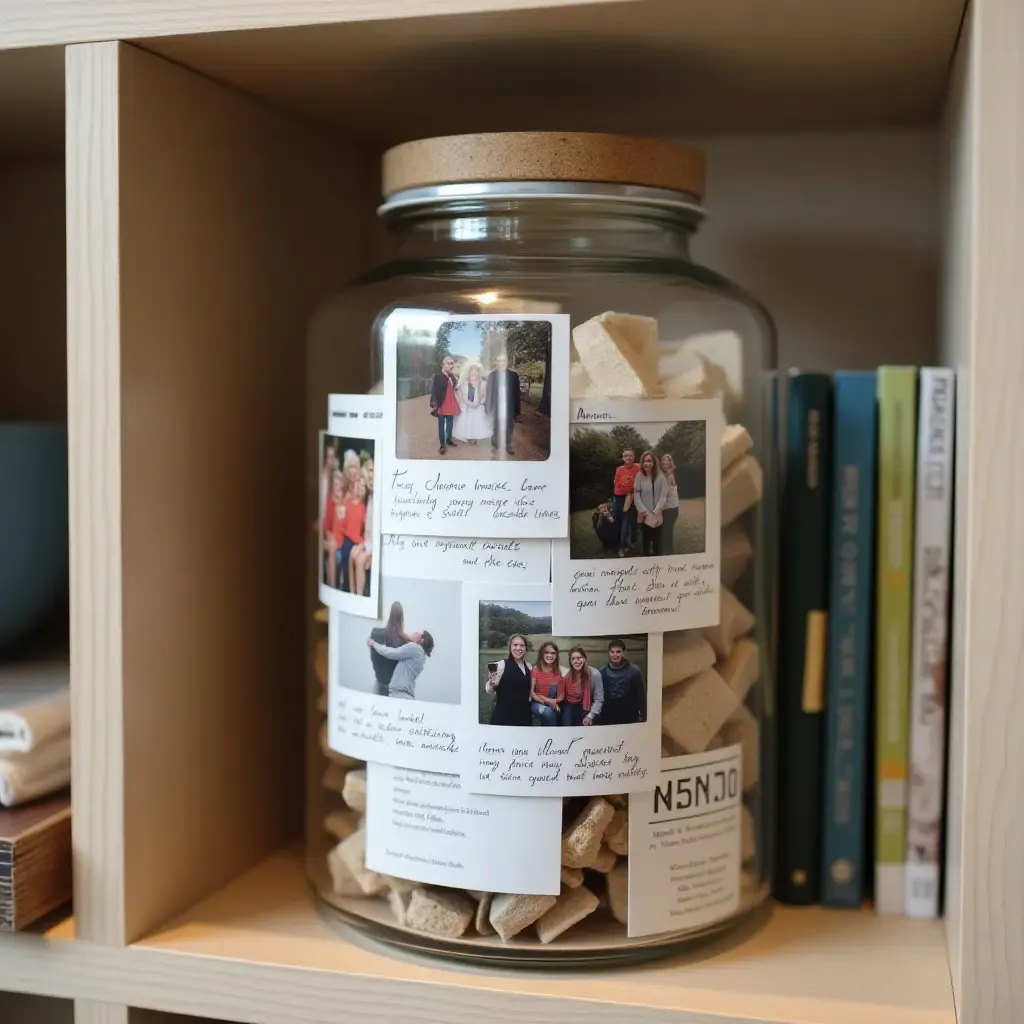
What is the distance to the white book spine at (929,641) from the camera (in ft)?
2.31

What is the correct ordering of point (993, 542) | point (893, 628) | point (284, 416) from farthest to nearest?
point (284, 416), point (893, 628), point (993, 542)

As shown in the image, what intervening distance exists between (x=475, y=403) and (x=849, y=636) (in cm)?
28

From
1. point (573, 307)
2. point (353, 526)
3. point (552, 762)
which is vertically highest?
point (573, 307)

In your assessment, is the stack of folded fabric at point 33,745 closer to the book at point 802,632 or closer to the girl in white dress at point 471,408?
the girl in white dress at point 471,408

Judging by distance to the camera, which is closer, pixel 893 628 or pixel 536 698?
pixel 536 698

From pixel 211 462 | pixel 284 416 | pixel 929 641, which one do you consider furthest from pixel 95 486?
pixel 929 641

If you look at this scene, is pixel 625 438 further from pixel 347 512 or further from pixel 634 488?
pixel 347 512

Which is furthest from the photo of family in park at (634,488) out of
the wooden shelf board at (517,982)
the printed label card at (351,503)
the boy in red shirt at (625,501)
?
the wooden shelf board at (517,982)

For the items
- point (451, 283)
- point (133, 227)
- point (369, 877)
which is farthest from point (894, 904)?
point (133, 227)

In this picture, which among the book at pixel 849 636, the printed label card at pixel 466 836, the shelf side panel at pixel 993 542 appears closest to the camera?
the shelf side panel at pixel 993 542

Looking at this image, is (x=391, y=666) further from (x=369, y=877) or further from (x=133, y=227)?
(x=133, y=227)

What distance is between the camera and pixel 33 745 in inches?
26.3

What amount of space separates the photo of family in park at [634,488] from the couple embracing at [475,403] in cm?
3

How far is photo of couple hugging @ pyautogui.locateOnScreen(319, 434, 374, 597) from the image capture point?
0.65 m
